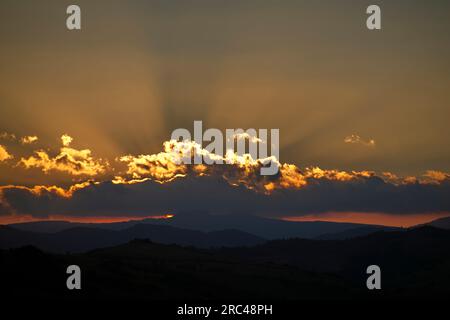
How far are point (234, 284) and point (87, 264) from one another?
84.2 feet

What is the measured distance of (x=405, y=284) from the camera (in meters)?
180

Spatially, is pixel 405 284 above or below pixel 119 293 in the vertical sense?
below
